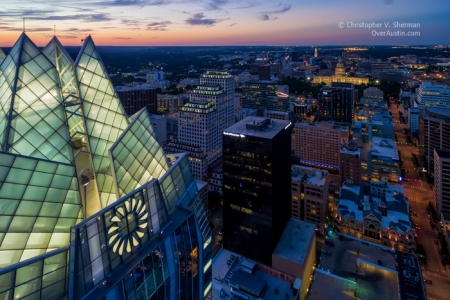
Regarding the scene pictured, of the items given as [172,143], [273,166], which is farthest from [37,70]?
[172,143]

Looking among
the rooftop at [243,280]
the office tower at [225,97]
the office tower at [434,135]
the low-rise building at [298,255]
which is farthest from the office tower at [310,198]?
the office tower at [434,135]

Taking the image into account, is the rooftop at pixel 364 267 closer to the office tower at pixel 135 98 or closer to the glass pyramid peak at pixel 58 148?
the glass pyramid peak at pixel 58 148

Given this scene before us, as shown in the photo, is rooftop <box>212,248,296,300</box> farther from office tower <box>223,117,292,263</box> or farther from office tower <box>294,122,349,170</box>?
office tower <box>294,122,349,170</box>

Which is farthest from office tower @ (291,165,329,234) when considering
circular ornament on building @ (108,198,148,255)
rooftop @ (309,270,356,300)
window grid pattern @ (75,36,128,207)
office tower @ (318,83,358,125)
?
office tower @ (318,83,358,125)

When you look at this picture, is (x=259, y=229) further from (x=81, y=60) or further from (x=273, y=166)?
(x=81, y=60)

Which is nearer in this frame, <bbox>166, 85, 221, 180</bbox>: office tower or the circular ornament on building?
the circular ornament on building

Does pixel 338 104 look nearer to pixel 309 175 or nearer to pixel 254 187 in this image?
pixel 309 175

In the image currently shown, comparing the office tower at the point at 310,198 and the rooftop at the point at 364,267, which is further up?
the office tower at the point at 310,198

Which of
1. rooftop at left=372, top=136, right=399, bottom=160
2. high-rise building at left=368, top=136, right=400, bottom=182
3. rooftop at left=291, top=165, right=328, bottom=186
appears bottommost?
high-rise building at left=368, top=136, right=400, bottom=182
